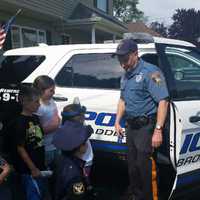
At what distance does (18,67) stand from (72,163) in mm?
2055

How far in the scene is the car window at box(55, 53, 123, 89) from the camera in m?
4.20

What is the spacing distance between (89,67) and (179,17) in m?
39.2

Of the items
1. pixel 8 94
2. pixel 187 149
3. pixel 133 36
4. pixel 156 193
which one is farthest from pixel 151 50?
pixel 8 94

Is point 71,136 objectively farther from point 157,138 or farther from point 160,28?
point 160,28

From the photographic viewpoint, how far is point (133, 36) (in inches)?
164

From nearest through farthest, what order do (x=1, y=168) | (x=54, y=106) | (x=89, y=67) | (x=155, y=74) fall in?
1. (x=1, y=168)
2. (x=155, y=74)
3. (x=54, y=106)
4. (x=89, y=67)

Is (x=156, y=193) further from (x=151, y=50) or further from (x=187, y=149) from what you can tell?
(x=151, y=50)

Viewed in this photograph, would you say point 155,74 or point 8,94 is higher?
point 155,74

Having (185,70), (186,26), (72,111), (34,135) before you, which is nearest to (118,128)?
(72,111)

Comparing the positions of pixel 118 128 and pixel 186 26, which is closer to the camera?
pixel 118 128

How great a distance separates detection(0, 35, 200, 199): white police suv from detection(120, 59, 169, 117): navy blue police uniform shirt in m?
0.18

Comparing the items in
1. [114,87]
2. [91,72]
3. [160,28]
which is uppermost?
Answer: [160,28]

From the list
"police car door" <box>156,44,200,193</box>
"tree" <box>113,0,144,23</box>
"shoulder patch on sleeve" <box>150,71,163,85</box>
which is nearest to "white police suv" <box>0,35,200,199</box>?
"police car door" <box>156,44,200,193</box>

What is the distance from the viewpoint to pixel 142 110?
11.8 ft
